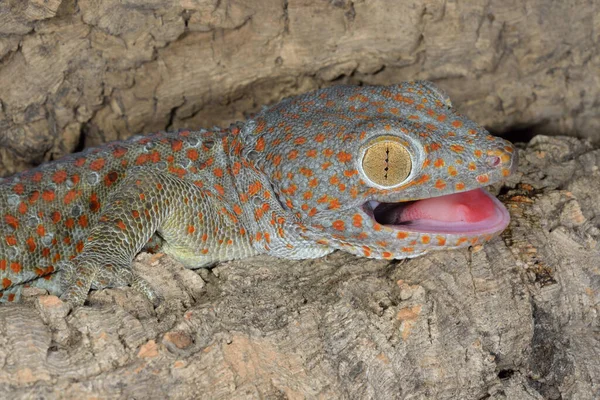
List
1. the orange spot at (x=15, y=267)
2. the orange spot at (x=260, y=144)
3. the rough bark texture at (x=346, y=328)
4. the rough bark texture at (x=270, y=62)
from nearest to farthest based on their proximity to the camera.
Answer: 1. the rough bark texture at (x=346, y=328)
2. the orange spot at (x=260, y=144)
3. the orange spot at (x=15, y=267)
4. the rough bark texture at (x=270, y=62)

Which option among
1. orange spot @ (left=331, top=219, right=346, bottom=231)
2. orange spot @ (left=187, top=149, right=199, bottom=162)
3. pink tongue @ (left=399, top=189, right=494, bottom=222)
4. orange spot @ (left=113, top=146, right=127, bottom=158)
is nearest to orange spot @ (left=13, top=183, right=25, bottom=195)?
orange spot @ (left=113, top=146, right=127, bottom=158)

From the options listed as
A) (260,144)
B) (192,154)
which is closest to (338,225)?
(260,144)

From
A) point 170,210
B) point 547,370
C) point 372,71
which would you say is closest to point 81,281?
point 170,210

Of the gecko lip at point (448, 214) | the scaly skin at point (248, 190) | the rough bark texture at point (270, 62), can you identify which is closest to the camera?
the scaly skin at point (248, 190)

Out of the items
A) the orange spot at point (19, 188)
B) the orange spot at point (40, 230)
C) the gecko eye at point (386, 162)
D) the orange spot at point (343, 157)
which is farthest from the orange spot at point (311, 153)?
the orange spot at point (19, 188)

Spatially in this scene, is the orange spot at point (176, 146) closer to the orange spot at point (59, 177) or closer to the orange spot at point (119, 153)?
the orange spot at point (119, 153)

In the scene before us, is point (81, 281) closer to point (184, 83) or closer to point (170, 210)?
point (170, 210)

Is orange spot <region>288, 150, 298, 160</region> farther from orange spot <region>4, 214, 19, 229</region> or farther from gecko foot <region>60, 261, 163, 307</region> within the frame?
orange spot <region>4, 214, 19, 229</region>

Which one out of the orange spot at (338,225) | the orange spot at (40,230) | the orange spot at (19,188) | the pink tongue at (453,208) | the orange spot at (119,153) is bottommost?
the orange spot at (40,230)
